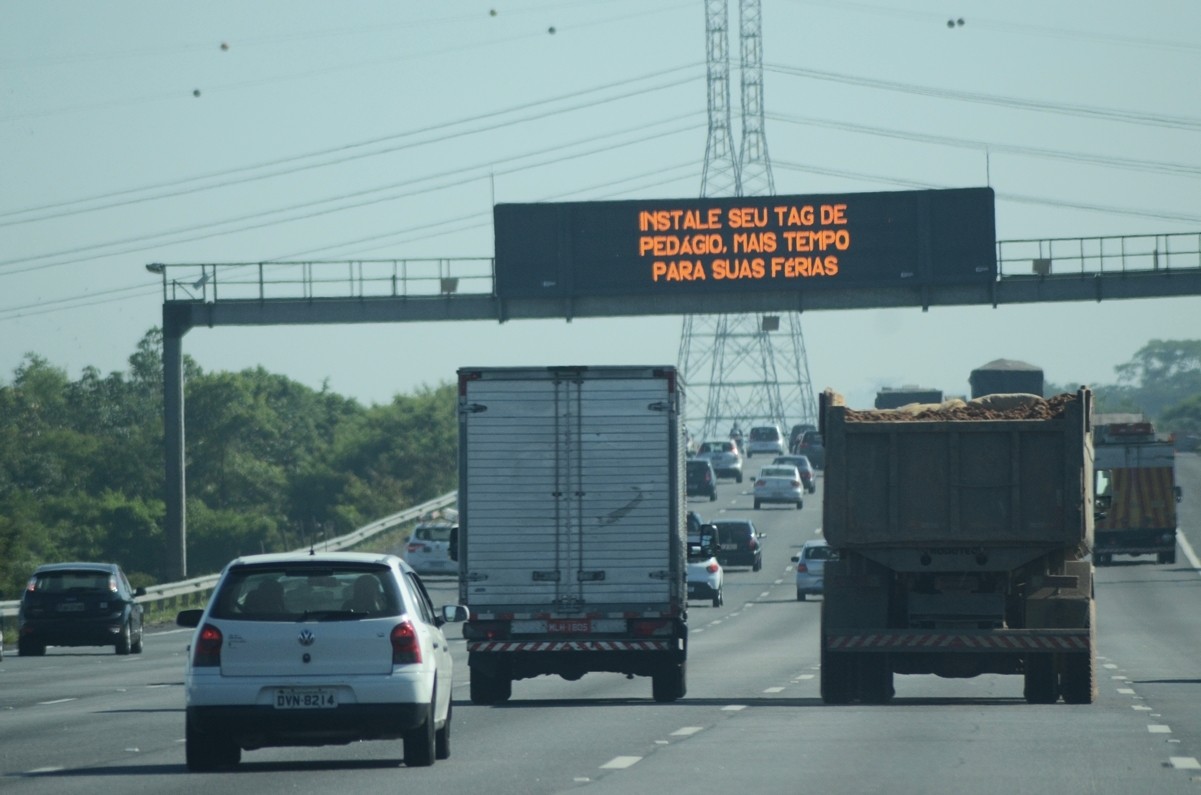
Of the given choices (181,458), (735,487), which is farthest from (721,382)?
(181,458)

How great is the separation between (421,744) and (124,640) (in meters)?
21.3

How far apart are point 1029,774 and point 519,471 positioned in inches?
327

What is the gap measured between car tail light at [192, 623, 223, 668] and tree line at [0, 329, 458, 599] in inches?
4076

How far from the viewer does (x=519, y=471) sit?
22.0 m

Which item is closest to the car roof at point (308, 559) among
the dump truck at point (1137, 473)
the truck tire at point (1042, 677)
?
the truck tire at point (1042, 677)

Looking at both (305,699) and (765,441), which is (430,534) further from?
(765,441)

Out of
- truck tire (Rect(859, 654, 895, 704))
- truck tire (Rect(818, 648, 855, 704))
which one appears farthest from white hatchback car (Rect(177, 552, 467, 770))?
truck tire (Rect(859, 654, 895, 704))

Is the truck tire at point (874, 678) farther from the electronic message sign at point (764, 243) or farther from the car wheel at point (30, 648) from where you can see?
the electronic message sign at point (764, 243)

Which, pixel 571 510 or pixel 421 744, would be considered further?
pixel 571 510

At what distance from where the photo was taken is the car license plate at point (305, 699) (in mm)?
14742

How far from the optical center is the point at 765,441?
11331 centimetres

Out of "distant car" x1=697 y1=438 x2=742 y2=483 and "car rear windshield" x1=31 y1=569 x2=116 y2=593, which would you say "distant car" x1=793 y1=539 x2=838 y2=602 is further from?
"distant car" x1=697 y1=438 x2=742 y2=483

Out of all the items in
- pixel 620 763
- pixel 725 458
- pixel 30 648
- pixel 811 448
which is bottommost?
pixel 30 648

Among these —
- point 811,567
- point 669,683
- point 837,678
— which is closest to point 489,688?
point 669,683
